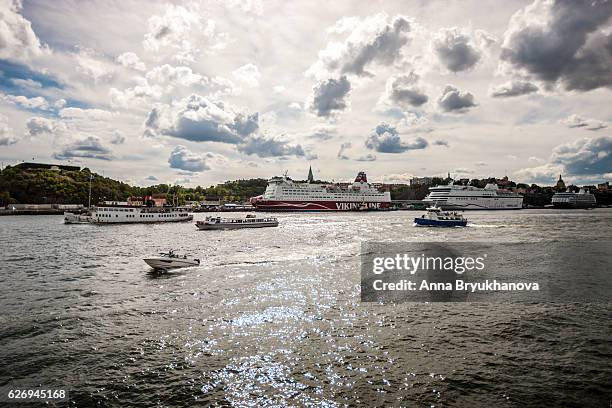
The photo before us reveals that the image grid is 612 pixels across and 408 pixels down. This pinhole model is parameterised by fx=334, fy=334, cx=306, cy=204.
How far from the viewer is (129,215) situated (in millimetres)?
86312

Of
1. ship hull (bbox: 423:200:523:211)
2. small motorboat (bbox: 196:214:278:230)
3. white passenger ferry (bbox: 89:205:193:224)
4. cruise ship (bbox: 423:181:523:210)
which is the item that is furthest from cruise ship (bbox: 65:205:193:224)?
cruise ship (bbox: 423:181:523:210)

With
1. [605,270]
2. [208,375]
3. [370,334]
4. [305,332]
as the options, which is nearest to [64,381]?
[208,375]

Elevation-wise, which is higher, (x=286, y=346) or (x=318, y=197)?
(x=318, y=197)

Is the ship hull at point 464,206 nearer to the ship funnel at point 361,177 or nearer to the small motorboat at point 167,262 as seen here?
the ship funnel at point 361,177

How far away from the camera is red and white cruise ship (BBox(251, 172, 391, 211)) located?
148250mm

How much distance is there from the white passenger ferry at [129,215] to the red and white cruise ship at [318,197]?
57.8 m

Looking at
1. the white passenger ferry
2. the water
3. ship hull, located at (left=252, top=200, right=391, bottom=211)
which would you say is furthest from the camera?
ship hull, located at (left=252, top=200, right=391, bottom=211)

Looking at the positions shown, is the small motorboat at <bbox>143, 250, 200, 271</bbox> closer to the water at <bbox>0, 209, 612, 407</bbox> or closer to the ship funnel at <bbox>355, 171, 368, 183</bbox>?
the water at <bbox>0, 209, 612, 407</bbox>

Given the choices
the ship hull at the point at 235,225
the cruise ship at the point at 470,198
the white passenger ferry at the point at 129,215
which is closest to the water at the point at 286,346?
the ship hull at the point at 235,225

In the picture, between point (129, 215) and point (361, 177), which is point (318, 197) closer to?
point (361, 177)

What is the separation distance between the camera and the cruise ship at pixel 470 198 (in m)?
168

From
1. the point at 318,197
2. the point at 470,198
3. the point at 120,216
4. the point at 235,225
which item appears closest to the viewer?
the point at 235,225

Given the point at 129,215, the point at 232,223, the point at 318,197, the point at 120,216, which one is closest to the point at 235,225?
the point at 232,223

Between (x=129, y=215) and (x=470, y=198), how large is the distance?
153933 millimetres
